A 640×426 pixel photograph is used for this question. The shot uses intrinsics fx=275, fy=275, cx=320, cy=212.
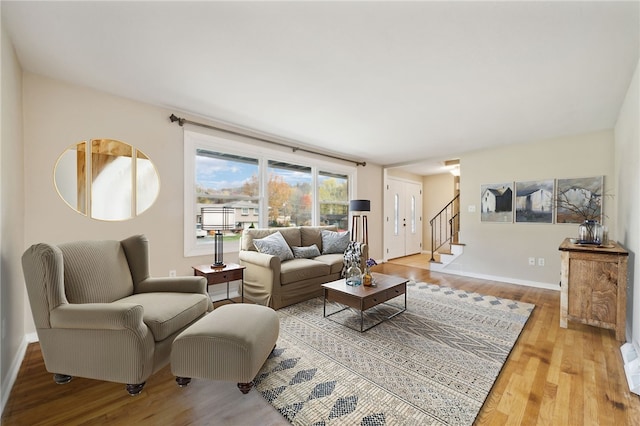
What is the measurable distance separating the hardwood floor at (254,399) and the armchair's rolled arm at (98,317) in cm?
47

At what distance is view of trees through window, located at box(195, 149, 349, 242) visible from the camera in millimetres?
3668

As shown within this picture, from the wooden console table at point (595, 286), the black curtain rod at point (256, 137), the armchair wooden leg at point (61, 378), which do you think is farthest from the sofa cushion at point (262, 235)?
the wooden console table at point (595, 286)

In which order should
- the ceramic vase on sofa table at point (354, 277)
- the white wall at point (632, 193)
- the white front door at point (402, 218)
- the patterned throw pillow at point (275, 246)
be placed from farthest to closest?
1. the white front door at point (402, 218)
2. the patterned throw pillow at point (275, 246)
3. the ceramic vase on sofa table at point (354, 277)
4. the white wall at point (632, 193)

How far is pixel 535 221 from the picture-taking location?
4.41 metres

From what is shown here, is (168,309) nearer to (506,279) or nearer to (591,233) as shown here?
(591,233)

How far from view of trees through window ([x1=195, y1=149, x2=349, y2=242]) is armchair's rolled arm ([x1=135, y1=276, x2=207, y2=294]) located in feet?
2.70

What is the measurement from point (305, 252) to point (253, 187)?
1253mm

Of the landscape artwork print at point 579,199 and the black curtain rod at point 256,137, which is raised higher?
the black curtain rod at point 256,137

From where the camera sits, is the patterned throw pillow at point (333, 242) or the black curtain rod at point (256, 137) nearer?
the black curtain rod at point (256, 137)

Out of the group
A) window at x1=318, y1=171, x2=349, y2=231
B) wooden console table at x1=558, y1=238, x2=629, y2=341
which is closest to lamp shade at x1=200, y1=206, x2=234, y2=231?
window at x1=318, y1=171, x2=349, y2=231

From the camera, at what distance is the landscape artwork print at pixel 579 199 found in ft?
12.8

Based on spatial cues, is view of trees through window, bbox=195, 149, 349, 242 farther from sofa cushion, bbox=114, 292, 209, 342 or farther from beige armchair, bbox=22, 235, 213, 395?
beige armchair, bbox=22, 235, 213, 395

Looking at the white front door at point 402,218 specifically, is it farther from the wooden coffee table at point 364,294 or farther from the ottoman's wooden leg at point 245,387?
the ottoman's wooden leg at point 245,387

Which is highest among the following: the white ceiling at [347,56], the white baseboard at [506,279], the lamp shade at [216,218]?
the white ceiling at [347,56]
